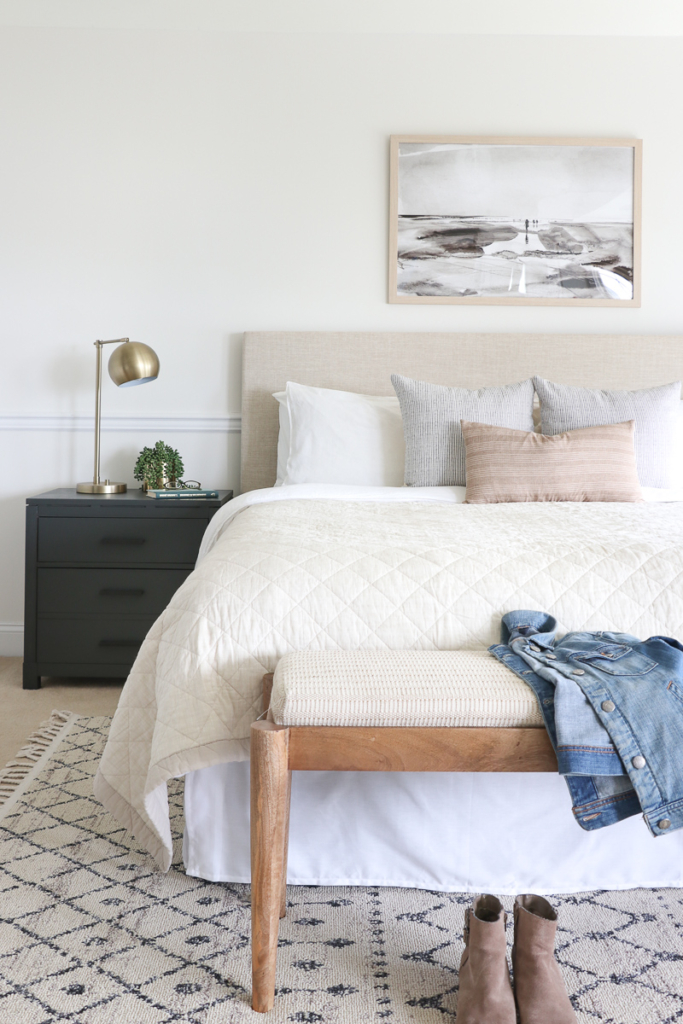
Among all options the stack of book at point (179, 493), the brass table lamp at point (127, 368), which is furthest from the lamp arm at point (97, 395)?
the stack of book at point (179, 493)

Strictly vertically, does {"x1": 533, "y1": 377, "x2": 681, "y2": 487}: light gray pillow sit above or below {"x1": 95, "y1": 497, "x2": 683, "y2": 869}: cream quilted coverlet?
above

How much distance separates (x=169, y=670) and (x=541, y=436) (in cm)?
156

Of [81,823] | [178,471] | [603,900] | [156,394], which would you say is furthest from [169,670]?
[156,394]

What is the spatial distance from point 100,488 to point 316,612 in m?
1.82

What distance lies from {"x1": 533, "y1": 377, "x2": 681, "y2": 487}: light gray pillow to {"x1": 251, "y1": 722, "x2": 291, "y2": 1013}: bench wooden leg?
6.26ft

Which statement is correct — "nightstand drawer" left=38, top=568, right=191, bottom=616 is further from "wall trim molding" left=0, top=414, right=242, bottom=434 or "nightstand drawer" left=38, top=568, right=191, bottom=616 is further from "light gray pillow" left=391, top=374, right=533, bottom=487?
"light gray pillow" left=391, top=374, right=533, bottom=487

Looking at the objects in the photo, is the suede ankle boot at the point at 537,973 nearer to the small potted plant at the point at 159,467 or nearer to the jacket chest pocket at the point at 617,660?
the jacket chest pocket at the point at 617,660

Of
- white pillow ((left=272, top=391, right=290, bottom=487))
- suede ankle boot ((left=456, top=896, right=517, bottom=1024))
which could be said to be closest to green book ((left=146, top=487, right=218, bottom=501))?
white pillow ((left=272, top=391, right=290, bottom=487))

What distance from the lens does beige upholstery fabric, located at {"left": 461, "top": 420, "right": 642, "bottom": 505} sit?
244 centimetres

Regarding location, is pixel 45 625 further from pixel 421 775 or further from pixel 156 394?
pixel 421 775

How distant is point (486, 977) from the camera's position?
1.15 metres

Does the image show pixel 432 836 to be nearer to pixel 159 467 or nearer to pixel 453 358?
pixel 159 467

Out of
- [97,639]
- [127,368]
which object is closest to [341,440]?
[127,368]

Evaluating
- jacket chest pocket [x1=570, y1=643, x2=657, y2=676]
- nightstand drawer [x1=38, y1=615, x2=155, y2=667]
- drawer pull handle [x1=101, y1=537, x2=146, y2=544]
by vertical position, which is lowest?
nightstand drawer [x1=38, y1=615, x2=155, y2=667]
